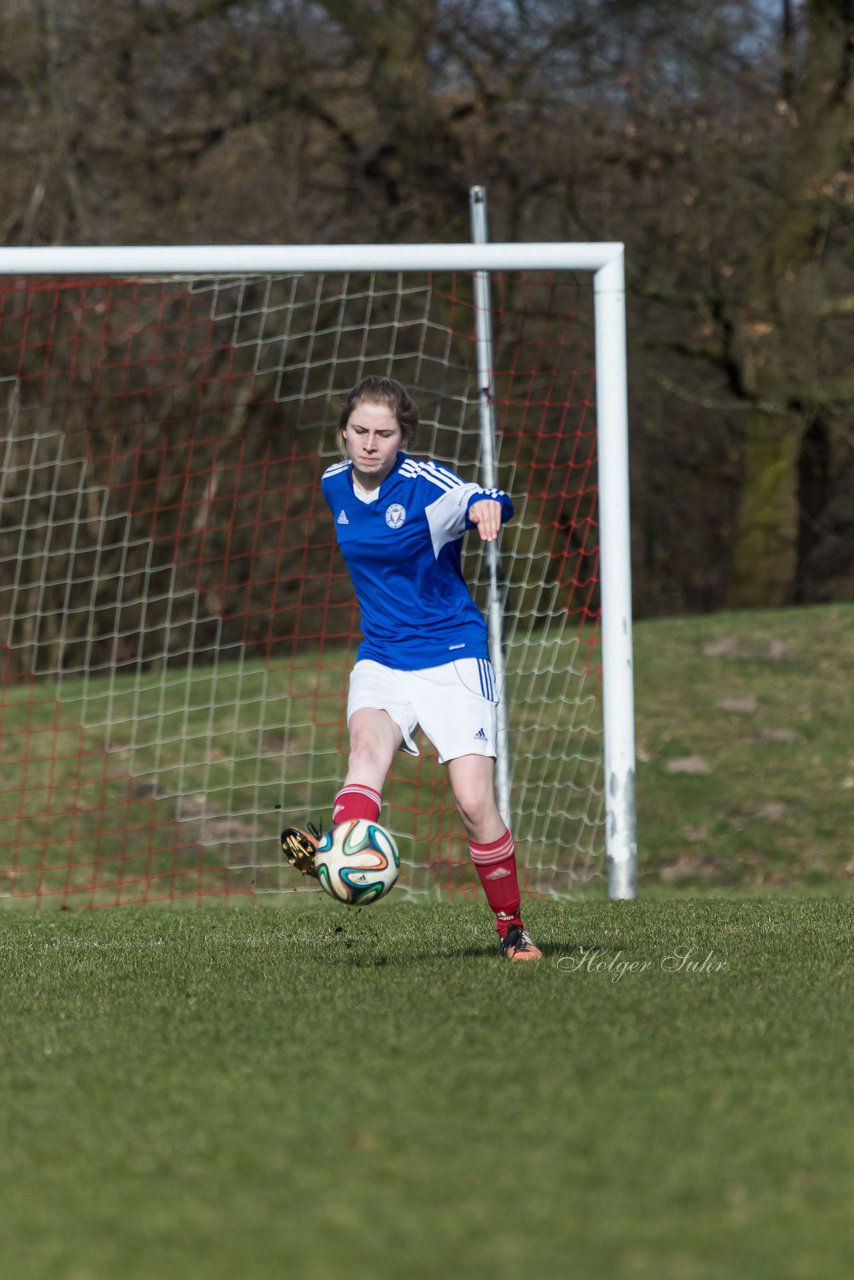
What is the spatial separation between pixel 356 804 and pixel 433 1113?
150cm

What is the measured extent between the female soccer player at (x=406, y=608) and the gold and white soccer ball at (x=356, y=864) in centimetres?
24

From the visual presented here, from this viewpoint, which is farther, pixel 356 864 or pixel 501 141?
pixel 501 141

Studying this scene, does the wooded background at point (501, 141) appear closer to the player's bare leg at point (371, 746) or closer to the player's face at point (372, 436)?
the player's face at point (372, 436)

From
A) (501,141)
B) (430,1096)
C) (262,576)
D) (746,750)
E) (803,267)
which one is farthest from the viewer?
(501,141)

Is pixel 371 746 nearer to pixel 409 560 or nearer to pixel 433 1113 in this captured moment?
pixel 409 560

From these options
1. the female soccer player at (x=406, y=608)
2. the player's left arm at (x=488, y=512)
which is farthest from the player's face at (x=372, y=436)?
the player's left arm at (x=488, y=512)

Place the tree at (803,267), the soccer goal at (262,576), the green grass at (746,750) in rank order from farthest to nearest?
the tree at (803,267) < the green grass at (746,750) < the soccer goal at (262,576)

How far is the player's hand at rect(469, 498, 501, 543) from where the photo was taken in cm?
441

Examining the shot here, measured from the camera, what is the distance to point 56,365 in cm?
1465

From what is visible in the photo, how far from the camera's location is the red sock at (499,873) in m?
4.80

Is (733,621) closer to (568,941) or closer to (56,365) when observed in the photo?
(56,365)

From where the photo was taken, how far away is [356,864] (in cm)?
421

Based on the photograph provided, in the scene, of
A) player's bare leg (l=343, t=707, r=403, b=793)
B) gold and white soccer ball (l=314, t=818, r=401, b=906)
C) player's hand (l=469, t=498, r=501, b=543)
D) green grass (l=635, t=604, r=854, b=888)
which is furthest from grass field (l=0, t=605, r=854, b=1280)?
green grass (l=635, t=604, r=854, b=888)

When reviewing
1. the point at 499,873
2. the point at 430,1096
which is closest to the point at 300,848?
the point at 499,873
